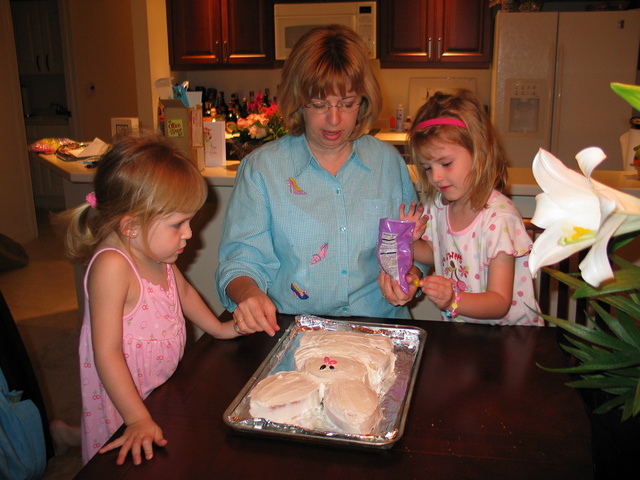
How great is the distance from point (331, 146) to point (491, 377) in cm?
77

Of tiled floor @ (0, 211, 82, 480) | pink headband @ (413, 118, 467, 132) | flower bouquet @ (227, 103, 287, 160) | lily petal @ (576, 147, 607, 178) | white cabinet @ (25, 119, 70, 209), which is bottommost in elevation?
tiled floor @ (0, 211, 82, 480)

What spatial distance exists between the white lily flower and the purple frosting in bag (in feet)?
2.47

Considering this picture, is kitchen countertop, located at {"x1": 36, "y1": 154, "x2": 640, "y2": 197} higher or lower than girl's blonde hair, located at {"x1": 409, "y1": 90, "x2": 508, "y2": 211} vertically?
lower

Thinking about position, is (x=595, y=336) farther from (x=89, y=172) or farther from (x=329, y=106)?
(x=89, y=172)

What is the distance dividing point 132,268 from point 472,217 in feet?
2.93

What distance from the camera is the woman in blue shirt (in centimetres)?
153

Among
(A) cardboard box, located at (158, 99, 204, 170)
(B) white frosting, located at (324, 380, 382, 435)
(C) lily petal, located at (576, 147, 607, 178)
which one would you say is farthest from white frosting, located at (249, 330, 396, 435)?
(A) cardboard box, located at (158, 99, 204, 170)

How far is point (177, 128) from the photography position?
250 cm

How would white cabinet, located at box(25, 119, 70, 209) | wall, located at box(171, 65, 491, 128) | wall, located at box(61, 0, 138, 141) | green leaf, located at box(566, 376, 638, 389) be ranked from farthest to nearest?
white cabinet, located at box(25, 119, 70, 209) → wall, located at box(61, 0, 138, 141) → wall, located at box(171, 65, 491, 128) → green leaf, located at box(566, 376, 638, 389)

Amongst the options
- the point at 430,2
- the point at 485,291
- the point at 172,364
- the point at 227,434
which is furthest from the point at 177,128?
the point at 430,2

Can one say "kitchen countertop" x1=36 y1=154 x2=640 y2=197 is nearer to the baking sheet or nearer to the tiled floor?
the tiled floor

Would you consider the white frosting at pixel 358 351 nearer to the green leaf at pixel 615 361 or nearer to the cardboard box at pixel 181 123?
the green leaf at pixel 615 361

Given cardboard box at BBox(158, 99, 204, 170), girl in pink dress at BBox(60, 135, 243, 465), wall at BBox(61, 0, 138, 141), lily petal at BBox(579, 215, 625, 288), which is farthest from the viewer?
wall at BBox(61, 0, 138, 141)

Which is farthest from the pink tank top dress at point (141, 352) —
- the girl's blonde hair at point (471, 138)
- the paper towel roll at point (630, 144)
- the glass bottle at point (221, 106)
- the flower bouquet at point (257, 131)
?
the glass bottle at point (221, 106)
